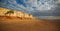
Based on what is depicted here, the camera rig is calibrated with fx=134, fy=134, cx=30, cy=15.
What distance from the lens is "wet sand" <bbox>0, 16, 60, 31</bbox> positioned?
6.53ft

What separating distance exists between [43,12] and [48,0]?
196 mm

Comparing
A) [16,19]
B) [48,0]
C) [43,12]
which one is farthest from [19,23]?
[48,0]

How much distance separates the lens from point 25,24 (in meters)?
2.00

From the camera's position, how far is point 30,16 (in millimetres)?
1999

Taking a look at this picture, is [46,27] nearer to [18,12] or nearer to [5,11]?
[18,12]

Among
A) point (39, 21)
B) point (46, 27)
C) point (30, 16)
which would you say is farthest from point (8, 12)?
point (46, 27)

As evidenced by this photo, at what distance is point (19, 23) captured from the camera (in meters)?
2.01

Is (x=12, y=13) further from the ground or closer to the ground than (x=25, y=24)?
further from the ground

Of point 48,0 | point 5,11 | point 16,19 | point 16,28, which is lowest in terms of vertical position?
point 16,28

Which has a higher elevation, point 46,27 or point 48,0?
point 48,0

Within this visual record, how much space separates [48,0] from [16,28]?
0.64 m

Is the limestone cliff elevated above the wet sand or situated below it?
above

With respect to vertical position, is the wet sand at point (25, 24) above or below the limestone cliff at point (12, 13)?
below

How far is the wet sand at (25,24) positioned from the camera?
1990 millimetres
